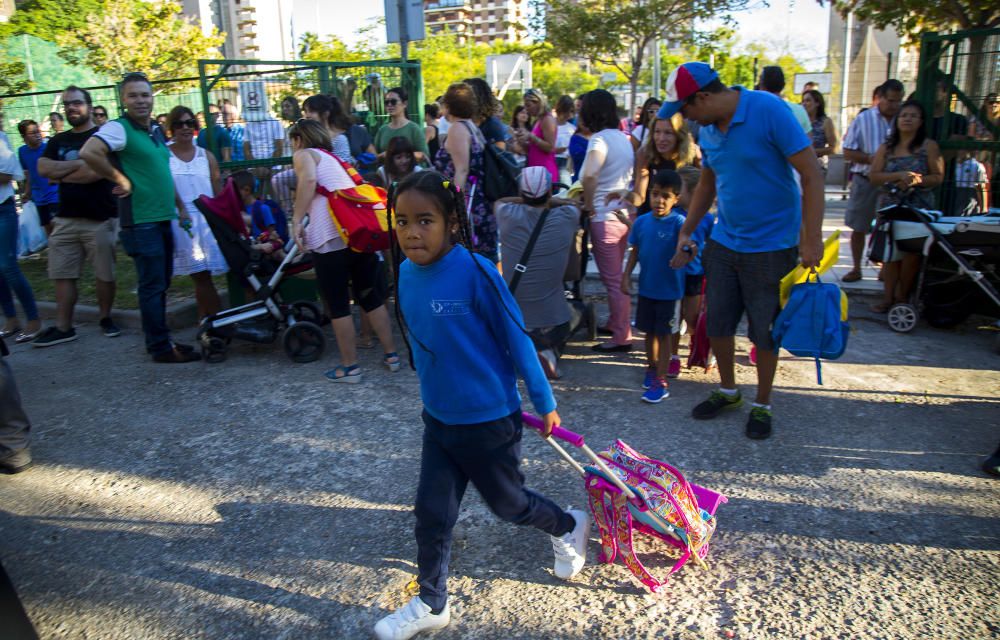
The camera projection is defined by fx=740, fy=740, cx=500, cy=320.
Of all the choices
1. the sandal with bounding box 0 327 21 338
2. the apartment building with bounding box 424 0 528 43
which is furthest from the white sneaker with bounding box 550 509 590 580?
the apartment building with bounding box 424 0 528 43

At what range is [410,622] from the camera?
2.75 metres

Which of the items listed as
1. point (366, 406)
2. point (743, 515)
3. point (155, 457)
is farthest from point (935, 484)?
point (155, 457)

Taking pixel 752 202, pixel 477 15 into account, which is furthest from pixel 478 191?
pixel 477 15

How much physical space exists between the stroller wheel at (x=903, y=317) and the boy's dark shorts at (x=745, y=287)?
2.57 m

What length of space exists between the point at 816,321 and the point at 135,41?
111 ft

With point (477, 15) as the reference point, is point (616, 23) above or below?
below

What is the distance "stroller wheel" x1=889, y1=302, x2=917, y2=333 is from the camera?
6.20 m

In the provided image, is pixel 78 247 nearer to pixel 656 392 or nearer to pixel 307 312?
pixel 307 312

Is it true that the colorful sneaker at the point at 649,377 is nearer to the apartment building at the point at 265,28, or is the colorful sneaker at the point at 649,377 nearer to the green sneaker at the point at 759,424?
the green sneaker at the point at 759,424

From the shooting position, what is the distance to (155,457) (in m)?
4.41

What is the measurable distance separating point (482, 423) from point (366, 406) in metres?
2.53

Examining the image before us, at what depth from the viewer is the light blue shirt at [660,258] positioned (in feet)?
16.4

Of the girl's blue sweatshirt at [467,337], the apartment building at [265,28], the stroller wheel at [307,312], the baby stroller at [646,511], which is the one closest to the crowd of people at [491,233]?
the girl's blue sweatshirt at [467,337]

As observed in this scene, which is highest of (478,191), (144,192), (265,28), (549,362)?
(265,28)
